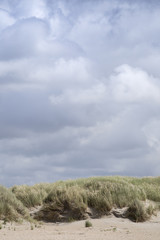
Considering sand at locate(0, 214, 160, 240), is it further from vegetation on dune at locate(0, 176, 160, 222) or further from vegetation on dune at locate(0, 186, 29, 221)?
vegetation on dune at locate(0, 176, 160, 222)

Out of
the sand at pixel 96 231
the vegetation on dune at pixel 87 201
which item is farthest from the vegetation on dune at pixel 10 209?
the sand at pixel 96 231

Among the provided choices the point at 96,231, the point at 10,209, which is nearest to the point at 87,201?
the point at 10,209

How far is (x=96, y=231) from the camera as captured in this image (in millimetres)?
17281

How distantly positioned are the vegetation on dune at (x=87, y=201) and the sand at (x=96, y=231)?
136 centimetres

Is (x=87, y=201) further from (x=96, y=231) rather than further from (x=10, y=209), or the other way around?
(x=96, y=231)

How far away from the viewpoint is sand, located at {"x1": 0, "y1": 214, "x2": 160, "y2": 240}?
50.3 ft

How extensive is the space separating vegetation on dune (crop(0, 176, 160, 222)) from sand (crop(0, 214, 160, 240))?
1364 millimetres

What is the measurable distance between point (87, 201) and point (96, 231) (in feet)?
20.6

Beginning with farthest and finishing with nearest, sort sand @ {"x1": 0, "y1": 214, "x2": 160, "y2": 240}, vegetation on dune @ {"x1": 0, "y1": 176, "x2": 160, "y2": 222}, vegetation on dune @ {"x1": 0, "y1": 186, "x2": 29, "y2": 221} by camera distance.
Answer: vegetation on dune @ {"x1": 0, "y1": 176, "x2": 160, "y2": 222}
vegetation on dune @ {"x1": 0, "y1": 186, "x2": 29, "y2": 221}
sand @ {"x1": 0, "y1": 214, "x2": 160, "y2": 240}

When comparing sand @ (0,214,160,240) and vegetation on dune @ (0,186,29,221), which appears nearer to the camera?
sand @ (0,214,160,240)

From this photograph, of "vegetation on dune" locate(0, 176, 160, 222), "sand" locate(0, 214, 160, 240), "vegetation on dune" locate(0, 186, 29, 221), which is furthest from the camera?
"vegetation on dune" locate(0, 176, 160, 222)

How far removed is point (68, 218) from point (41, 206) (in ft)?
8.34

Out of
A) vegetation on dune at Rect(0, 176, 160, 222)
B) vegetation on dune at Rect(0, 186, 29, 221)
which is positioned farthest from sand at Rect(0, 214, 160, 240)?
vegetation on dune at Rect(0, 176, 160, 222)

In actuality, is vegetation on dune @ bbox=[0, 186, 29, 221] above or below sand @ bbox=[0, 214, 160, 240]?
above
